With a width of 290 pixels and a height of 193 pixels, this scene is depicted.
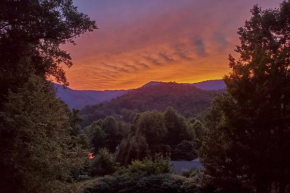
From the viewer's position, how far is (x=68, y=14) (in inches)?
348

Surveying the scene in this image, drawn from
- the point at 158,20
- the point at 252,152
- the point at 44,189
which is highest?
the point at 158,20

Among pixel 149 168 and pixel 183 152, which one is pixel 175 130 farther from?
pixel 149 168

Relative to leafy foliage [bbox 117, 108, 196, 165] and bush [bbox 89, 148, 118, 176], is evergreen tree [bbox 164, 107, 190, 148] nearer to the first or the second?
leafy foliage [bbox 117, 108, 196, 165]


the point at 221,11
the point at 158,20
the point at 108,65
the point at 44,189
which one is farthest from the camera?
the point at 108,65

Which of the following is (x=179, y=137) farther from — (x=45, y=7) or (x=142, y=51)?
(x=45, y=7)

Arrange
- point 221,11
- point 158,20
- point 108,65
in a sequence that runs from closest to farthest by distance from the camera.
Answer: point 221,11
point 158,20
point 108,65

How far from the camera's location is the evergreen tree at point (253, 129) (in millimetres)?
8555

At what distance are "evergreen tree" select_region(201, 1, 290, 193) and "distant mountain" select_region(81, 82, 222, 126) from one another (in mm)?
49939

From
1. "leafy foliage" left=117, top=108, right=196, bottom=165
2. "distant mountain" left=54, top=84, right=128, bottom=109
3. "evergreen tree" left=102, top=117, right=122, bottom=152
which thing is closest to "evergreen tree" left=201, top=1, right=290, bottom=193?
"leafy foliage" left=117, top=108, right=196, bottom=165

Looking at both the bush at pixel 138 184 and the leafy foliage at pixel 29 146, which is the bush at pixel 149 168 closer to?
the bush at pixel 138 184

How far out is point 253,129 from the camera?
9.00m

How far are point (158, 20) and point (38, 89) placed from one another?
7.75m

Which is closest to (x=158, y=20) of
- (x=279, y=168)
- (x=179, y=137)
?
(x=279, y=168)

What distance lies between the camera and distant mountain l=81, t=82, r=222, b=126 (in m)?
64.6
